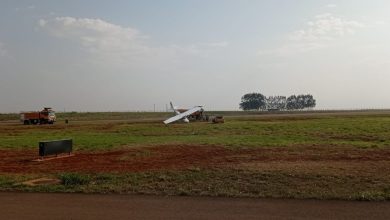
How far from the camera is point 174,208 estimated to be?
10.6 m

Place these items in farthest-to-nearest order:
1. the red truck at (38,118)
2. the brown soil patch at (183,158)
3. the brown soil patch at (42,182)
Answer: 1. the red truck at (38,118)
2. the brown soil patch at (183,158)
3. the brown soil patch at (42,182)

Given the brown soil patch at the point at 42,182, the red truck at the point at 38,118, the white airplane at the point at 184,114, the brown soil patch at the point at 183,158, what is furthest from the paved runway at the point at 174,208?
the red truck at the point at 38,118

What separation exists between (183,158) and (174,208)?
998 centimetres

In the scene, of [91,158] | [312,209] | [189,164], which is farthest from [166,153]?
[312,209]

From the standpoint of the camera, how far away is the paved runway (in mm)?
9727

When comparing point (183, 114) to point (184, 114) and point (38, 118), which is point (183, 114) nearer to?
point (184, 114)

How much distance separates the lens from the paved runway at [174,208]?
9.73 metres

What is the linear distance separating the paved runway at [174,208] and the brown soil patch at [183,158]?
211 inches

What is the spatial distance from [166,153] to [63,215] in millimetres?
13281

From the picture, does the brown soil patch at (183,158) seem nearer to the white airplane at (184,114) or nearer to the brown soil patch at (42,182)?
the brown soil patch at (42,182)

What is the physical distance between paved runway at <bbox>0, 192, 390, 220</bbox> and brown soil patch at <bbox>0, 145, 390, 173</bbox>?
5372 mm

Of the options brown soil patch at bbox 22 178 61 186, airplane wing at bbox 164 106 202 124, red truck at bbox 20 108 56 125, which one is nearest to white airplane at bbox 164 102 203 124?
airplane wing at bbox 164 106 202 124

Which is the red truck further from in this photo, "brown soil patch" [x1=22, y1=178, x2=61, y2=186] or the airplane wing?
"brown soil patch" [x1=22, y1=178, x2=61, y2=186]

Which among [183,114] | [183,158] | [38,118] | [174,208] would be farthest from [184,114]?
[174,208]
